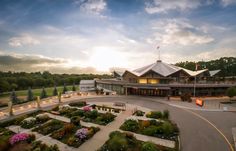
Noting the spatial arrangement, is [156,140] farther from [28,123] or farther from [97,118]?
[28,123]

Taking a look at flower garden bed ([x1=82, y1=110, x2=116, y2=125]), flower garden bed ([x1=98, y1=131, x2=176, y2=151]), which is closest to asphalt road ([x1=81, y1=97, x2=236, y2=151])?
flower garden bed ([x1=98, y1=131, x2=176, y2=151])

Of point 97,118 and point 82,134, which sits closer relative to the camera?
point 82,134

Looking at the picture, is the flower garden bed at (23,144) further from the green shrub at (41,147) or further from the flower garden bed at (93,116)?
the flower garden bed at (93,116)

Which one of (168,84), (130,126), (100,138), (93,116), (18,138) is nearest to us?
(18,138)

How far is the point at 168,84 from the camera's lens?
134 feet

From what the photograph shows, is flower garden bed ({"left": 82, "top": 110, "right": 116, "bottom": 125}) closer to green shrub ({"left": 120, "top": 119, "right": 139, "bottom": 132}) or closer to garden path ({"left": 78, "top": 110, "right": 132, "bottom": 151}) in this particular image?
garden path ({"left": 78, "top": 110, "right": 132, "bottom": 151})

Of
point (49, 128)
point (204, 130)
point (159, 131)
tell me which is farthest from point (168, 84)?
point (49, 128)

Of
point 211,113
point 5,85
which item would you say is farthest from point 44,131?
point 5,85

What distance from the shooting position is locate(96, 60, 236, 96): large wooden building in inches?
1592

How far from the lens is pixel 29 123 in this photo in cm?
2075

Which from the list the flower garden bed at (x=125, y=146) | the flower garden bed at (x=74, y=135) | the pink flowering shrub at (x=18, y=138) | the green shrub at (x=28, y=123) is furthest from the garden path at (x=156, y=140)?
the green shrub at (x=28, y=123)

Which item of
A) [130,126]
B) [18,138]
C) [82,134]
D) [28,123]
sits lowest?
[28,123]

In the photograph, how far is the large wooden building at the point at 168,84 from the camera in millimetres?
40438

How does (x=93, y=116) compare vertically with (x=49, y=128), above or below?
above
